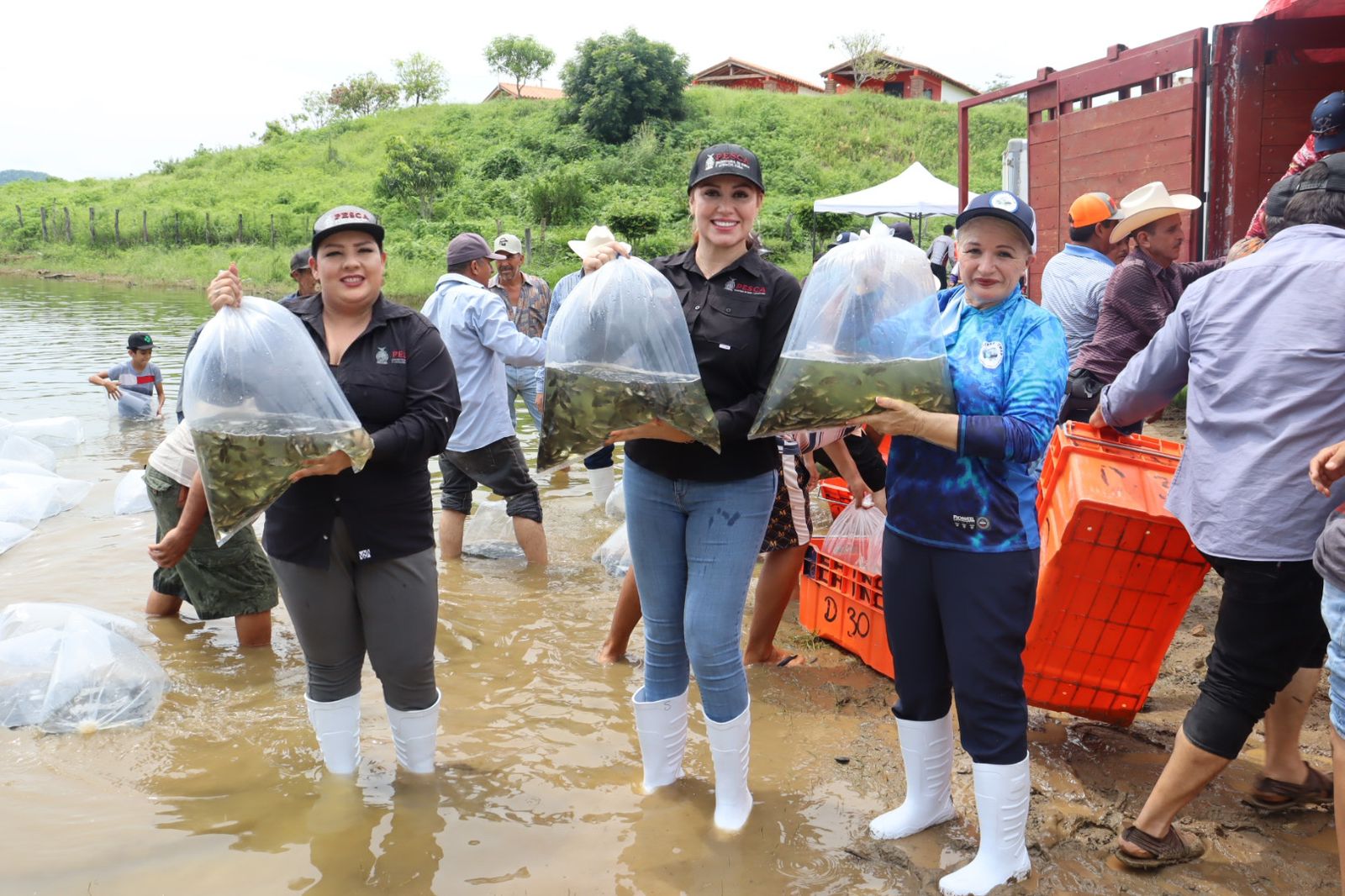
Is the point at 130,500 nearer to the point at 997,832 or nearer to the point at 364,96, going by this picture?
the point at 997,832

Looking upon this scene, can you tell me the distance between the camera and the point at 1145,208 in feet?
13.1

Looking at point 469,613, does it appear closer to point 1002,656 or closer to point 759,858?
point 759,858

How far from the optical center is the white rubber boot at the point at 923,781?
104 inches

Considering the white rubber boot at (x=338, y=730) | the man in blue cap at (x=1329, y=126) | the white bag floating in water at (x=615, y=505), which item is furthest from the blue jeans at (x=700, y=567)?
the white bag floating in water at (x=615, y=505)

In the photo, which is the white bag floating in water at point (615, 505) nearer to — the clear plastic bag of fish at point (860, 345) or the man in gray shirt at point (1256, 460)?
the clear plastic bag of fish at point (860, 345)

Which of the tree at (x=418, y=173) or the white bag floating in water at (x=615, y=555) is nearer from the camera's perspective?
the white bag floating in water at (x=615, y=555)

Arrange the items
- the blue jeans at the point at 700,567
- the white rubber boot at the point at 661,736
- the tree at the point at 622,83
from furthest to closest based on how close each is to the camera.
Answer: the tree at the point at 622,83 → the white rubber boot at the point at 661,736 → the blue jeans at the point at 700,567

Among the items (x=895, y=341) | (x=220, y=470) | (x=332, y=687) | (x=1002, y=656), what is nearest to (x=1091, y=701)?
(x=1002, y=656)

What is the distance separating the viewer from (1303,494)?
2.30m

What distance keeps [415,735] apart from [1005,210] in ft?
7.31

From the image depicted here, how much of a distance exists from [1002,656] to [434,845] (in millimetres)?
1627

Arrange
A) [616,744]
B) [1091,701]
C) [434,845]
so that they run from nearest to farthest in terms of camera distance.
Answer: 1. [434,845]
2. [1091,701]
3. [616,744]

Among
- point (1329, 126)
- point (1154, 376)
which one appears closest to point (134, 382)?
point (1154, 376)

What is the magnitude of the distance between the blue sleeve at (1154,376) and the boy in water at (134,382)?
9.39 m
